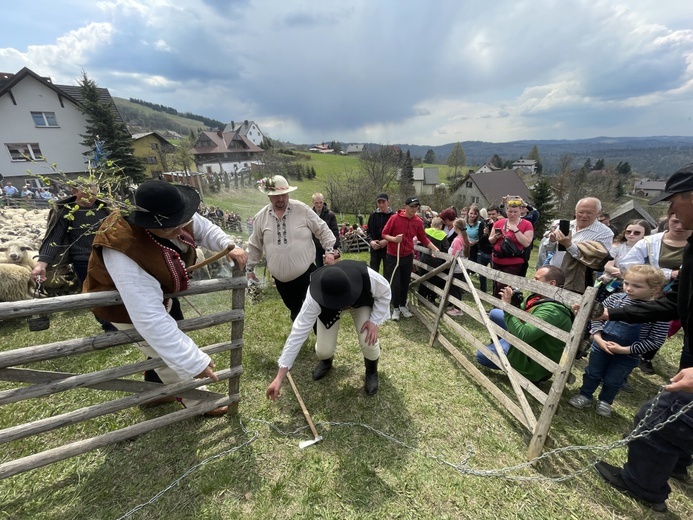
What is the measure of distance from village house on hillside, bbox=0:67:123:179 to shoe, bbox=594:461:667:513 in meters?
31.5

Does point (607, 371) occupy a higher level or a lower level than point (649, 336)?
lower

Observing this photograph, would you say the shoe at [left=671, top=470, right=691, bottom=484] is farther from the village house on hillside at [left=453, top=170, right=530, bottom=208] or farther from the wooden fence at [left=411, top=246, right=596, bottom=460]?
the village house on hillside at [left=453, top=170, right=530, bottom=208]

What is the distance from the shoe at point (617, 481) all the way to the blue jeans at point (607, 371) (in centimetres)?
96

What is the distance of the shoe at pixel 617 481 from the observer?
2477 mm

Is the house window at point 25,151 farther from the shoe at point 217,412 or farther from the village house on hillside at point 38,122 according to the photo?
the shoe at point 217,412

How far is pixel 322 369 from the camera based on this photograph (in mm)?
4086

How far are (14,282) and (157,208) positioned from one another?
625 centimetres

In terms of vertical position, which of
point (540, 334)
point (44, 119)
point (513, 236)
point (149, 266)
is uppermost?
point (44, 119)

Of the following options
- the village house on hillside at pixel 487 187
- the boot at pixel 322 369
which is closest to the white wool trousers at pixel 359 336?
the boot at pixel 322 369

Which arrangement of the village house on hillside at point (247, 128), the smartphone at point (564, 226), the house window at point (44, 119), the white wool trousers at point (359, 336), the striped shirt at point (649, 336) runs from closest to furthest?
the striped shirt at point (649, 336)
the white wool trousers at point (359, 336)
the smartphone at point (564, 226)
the house window at point (44, 119)
the village house on hillside at point (247, 128)

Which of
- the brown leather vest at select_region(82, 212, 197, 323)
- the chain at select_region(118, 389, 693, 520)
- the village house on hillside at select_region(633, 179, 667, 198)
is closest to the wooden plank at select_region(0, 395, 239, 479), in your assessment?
the chain at select_region(118, 389, 693, 520)

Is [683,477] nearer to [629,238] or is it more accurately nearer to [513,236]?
[513,236]

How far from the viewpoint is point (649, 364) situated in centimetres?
444

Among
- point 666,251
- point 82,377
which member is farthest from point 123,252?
point 666,251
